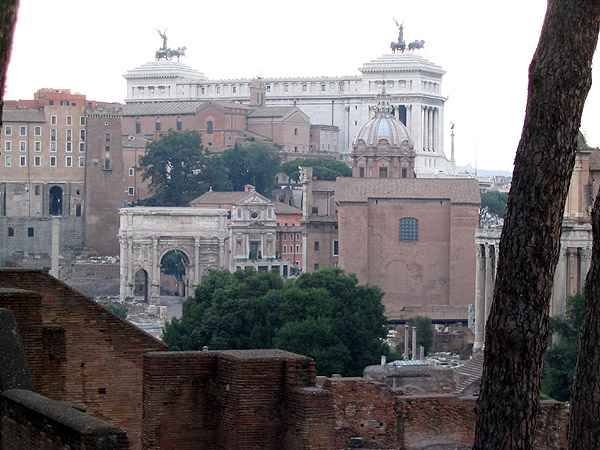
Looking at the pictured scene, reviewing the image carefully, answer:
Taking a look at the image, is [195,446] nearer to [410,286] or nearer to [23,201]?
[410,286]

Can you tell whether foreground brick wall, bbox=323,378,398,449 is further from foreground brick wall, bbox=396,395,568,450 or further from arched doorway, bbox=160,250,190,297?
arched doorway, bbox=160,250,190,297

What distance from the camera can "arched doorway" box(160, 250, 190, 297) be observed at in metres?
71.1

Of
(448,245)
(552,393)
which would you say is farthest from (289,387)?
(448,245)

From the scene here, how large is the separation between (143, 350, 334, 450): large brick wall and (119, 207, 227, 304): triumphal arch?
5744 centimetres

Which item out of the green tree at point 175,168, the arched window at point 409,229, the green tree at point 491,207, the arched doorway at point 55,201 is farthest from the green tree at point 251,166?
the arched window at point 409,229

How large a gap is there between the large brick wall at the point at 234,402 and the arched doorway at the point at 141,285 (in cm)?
5878

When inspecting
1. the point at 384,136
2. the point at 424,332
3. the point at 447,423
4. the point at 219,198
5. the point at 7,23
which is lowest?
the point at 424,332

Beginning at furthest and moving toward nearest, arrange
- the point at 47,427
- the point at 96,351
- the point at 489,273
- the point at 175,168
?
the point at 175,168 < the point at 489,273 < the point at 96,351 < the point at 47,427

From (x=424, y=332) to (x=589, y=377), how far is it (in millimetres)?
41099

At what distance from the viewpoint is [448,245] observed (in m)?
57.7

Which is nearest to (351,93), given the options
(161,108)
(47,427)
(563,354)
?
(161,108)

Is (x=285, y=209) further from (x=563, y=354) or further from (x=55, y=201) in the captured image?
(x=563, y=354)

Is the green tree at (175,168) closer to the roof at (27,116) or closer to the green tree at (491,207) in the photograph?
the roof at (27,116)

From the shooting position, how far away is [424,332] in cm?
4900
